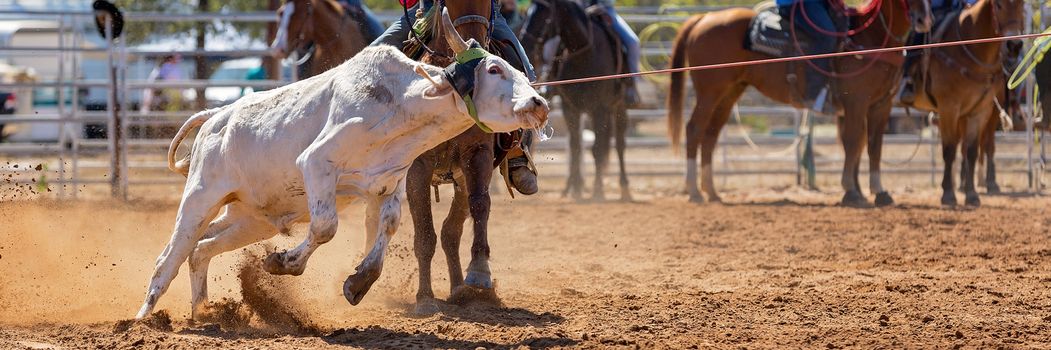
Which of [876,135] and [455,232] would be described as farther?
[876,135]

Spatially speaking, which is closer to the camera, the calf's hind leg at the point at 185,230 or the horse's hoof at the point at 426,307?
the calf's hind leg at the point at 185,230

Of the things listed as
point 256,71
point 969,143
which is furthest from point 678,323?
point 256,71

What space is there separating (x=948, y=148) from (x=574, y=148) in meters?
3.96

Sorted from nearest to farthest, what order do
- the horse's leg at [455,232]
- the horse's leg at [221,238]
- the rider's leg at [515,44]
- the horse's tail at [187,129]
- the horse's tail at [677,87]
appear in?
the horse's leg at [221,238] → the horse's tail at [187,129] → the rider's leg at [515,44] → the horse's leg at [455,232] → the horse's tail at [677,87]

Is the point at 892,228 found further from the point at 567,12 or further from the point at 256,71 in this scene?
the point at 256,71

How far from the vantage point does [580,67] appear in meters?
13.7

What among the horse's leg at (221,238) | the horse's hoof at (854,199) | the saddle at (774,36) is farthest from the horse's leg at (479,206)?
the horse's hoof at (854,199)

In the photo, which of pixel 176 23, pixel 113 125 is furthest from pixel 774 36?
pixel 176 23

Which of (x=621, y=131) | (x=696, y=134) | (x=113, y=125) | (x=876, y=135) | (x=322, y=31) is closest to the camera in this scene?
(x=322, y=31)

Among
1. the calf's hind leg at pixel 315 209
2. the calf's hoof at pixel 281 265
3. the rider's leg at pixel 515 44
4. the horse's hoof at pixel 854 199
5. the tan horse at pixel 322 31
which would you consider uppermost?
the tan horse at pixel 322 31

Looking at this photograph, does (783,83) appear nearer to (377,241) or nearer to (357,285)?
(377,241)

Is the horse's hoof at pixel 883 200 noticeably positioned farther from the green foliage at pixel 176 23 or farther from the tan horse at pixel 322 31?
the green foliage at pixel 176 23

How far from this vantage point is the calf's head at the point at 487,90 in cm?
500

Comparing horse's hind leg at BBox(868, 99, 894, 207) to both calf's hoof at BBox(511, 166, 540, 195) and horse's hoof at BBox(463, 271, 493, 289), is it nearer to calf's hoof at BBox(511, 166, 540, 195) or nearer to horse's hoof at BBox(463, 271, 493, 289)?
calf's hoof at BBox(511, 166, 540, 195)
